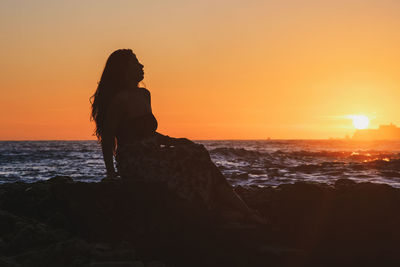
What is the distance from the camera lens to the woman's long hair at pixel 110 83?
538 cm

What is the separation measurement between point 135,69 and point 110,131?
869 mm

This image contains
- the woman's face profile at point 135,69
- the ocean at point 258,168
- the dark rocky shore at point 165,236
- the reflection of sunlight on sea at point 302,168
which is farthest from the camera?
the ocean at point 258,168

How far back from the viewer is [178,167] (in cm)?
495

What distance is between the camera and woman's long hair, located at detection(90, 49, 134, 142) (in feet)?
17.6

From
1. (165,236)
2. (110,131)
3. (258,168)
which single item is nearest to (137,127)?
(110,131)

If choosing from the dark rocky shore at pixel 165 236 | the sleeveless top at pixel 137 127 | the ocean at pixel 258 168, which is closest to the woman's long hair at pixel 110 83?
the sleeveless top at pixel 137 127

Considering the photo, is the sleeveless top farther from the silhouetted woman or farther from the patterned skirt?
the patterned skirt

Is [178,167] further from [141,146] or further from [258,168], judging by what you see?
[258,168]

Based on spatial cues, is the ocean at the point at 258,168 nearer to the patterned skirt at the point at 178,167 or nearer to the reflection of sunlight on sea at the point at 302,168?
the reflection of sunlight on sea at the point at 302,168

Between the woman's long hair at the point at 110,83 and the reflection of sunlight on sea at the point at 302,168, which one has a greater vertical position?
the woman's long hair at the point at 110,83

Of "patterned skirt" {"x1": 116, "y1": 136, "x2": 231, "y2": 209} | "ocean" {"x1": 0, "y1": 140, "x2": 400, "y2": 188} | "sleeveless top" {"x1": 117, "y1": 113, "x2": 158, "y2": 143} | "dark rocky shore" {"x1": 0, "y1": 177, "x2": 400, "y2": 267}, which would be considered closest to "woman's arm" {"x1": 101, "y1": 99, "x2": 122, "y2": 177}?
"sleeveless top" {"x1": 117, "y1": 113, "x2": 158, "y2": 143}

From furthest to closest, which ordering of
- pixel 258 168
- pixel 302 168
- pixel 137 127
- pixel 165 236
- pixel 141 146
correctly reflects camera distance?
pixel 258 168, pixel 302 168, pixel 137 127, pixel 141 146, pixel 165 236

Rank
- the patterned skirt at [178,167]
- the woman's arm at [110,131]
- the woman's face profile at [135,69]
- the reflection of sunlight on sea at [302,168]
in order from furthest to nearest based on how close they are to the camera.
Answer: the reflection of sunlight on sea at [302,168] → the woman's face profile at [135,69] → the woman's arm at [110,131] → the patterned skirt at [178,167]

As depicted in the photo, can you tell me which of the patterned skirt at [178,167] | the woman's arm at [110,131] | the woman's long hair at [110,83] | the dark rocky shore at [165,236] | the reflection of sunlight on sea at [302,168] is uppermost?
the woman's long hair at [110,83]
